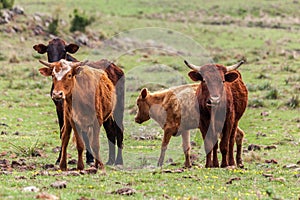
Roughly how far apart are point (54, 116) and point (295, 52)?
22.4 meters

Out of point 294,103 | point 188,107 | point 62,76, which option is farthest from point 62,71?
point 294,103

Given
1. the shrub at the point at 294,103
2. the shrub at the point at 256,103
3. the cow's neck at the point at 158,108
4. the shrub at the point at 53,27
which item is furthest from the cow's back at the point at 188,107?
the shrub at the point at 53,27

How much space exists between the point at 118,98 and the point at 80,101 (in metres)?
3.50

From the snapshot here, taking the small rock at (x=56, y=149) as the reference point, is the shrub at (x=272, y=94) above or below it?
above

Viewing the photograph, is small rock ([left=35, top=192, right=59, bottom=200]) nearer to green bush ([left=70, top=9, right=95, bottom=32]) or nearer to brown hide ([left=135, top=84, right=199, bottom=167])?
brown hide ([left=135, top=84, right=199, bottom=167])

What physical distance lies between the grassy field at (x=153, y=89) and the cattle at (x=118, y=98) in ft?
1.30

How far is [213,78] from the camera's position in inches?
488

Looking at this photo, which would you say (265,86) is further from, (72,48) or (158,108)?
(72,48)

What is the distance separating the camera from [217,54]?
130 feet

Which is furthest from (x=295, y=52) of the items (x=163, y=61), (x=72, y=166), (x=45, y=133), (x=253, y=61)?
(x=72, y=166)

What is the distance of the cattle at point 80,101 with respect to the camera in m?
11.3

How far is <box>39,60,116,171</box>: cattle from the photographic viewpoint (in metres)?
11.3

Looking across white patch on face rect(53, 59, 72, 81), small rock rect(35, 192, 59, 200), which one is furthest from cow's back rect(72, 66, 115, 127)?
small rock rect(35, 192, 59, 200)

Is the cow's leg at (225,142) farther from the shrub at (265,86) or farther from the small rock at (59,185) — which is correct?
the shrub at (265,86)
